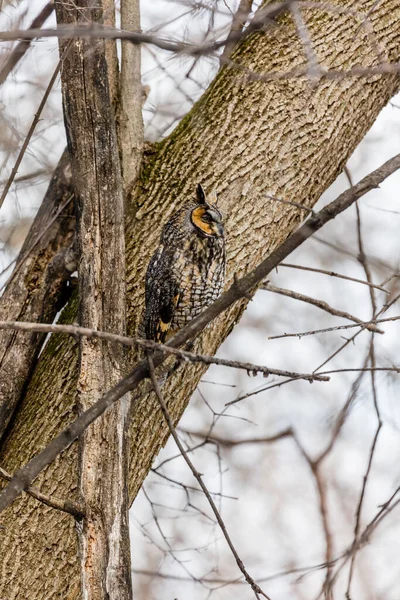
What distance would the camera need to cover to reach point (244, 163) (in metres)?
2.95

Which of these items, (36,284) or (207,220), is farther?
(36,284)

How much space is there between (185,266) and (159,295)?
0.57 feet

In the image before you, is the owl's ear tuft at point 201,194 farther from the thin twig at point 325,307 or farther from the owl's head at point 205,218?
the thin twig at point 325,307

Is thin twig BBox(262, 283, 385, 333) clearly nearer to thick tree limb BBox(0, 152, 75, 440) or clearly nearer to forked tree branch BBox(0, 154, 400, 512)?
forked tree branch BBox(0, 154, 400, 512)

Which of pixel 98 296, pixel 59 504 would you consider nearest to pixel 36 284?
pixel 98 296

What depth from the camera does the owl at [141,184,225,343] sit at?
2.79 meters

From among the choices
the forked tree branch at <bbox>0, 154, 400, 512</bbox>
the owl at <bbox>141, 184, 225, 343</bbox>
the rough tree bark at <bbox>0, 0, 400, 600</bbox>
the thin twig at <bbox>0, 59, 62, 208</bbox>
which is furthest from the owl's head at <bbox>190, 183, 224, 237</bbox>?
the forked tree branch at <bbox>0, 154, 400, 512</bbox>

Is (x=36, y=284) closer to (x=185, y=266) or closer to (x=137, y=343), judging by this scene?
(x=185, y=266)

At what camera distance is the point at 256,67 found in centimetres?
298

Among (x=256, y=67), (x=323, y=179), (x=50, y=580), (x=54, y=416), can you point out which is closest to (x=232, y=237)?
(x=323, y=179)

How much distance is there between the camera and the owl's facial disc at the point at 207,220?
2783 millimetres

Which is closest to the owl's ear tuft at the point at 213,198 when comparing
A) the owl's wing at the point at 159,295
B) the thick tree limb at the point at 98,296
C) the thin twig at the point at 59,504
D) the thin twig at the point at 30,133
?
the owl's wing at the point at 159,295

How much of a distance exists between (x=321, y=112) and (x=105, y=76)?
924mm

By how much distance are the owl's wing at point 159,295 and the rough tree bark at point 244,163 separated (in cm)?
9
